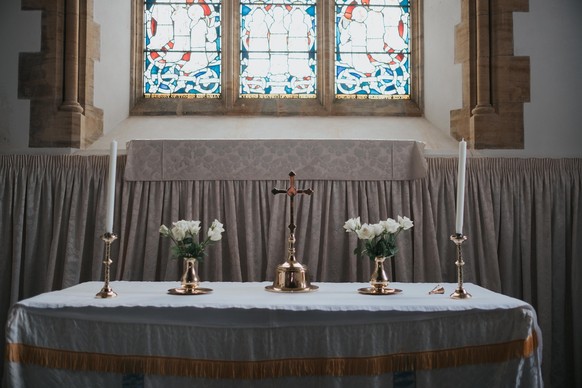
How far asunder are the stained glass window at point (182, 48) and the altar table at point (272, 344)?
103 inches

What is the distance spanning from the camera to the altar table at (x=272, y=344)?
2678 millimetres

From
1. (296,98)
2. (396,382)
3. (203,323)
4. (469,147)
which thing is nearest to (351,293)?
(396,382)

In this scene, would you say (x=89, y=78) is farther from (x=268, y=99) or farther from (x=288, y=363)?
(x=288, y=363)

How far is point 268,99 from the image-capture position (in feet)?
15.9

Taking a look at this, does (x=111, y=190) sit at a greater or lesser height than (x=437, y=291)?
greater

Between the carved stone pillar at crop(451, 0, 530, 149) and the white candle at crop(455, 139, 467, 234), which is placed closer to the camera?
the white candle at crop(455, 139, 467, 234)

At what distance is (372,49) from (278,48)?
0.83 meters

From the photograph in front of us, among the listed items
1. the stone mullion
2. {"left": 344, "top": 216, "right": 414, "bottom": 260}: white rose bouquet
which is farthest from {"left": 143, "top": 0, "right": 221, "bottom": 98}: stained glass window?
{"left": 344, "top": 216, "right": 414, "bottom": 260}: white rose bouquet

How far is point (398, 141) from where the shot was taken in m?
4.21

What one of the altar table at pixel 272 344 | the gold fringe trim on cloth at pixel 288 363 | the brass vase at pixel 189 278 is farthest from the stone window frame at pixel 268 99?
the gold fringe trim on cloth at pixel 288 363

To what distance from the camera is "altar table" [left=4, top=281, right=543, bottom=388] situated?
2678 mm

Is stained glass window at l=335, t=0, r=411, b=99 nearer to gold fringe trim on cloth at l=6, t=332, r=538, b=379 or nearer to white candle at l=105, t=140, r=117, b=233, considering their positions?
white candle at l=105, t=140, r=117, b=233

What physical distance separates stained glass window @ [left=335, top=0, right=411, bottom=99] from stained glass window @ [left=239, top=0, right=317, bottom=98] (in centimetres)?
25

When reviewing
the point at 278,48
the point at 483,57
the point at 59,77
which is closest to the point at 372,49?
the point at 278,48
